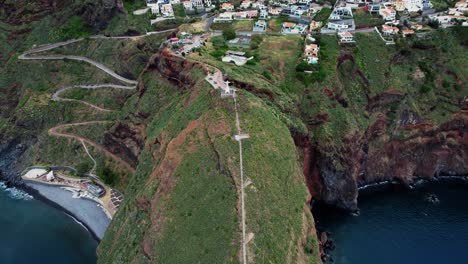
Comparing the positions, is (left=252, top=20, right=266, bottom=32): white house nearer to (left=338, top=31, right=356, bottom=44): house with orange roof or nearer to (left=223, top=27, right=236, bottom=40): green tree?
(left=223, top=27, right=236, bottom=40): green tree

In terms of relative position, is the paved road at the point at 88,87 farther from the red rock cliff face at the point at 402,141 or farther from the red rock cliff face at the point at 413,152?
the red rock cliff face at the point at 413,152

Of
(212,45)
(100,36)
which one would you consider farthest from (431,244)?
(100,36)

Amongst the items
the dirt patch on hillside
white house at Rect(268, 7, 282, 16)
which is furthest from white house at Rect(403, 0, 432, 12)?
the dirt patch on hillside

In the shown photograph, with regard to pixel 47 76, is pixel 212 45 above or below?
above

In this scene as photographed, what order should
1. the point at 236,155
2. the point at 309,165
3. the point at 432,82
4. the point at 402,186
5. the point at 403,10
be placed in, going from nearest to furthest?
1. the point at 236,155
2. the point at 309,165
3. the point at 402,186
4. the point at 432,82
5. the point at 403,10

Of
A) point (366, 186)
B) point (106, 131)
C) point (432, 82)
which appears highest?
point (432, 82)

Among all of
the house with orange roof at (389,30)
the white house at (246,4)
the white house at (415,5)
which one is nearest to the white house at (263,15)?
the white house at (246,4)

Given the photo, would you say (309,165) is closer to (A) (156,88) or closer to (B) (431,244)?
(B) (431,244)
